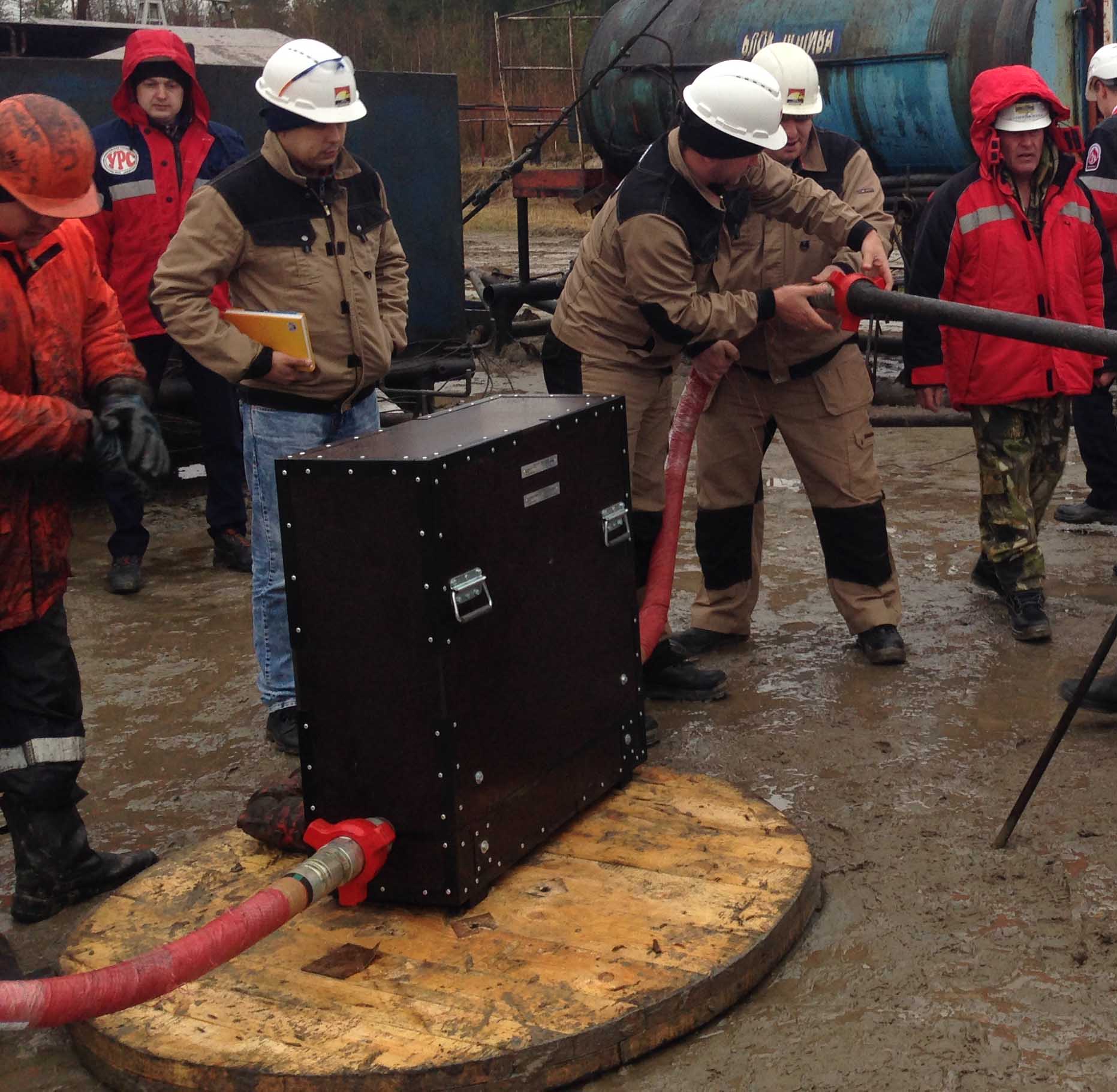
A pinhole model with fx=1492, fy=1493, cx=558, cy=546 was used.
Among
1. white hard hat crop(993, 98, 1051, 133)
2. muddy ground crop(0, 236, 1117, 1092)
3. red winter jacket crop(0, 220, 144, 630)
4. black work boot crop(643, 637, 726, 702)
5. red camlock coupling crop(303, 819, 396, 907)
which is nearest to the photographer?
muddy ground crop(0, 236, 1117, 1092)

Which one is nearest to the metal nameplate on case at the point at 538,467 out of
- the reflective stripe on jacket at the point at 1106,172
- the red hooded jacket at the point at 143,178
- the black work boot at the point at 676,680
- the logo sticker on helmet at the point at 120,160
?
the black work boot at the point at 676,680

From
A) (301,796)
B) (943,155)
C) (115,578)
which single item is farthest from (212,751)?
(943,155)

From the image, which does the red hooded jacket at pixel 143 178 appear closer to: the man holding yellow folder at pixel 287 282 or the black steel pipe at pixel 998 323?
the man holding yellow folder at pixel 287 282

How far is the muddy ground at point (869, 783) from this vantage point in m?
2.84

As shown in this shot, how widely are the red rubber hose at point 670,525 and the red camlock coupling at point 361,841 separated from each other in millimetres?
1327

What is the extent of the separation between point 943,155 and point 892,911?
23.8 feet

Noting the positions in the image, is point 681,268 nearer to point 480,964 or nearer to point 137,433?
point 137,433

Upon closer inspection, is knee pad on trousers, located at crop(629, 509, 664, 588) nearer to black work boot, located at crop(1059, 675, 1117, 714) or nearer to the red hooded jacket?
black work boot, located at crop(1059, 675, 1117, 714)

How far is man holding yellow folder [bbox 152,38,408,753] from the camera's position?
411 centimetres

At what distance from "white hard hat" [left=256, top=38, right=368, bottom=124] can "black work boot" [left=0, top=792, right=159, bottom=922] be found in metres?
1.93

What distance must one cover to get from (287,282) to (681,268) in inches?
44.1

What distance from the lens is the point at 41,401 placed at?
3.25 metres

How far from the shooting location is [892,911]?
3336mm

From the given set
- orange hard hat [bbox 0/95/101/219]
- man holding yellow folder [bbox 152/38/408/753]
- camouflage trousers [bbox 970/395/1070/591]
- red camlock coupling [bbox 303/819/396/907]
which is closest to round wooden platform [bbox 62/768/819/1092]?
red camlock coupling [bbox 303/819/396/907]
